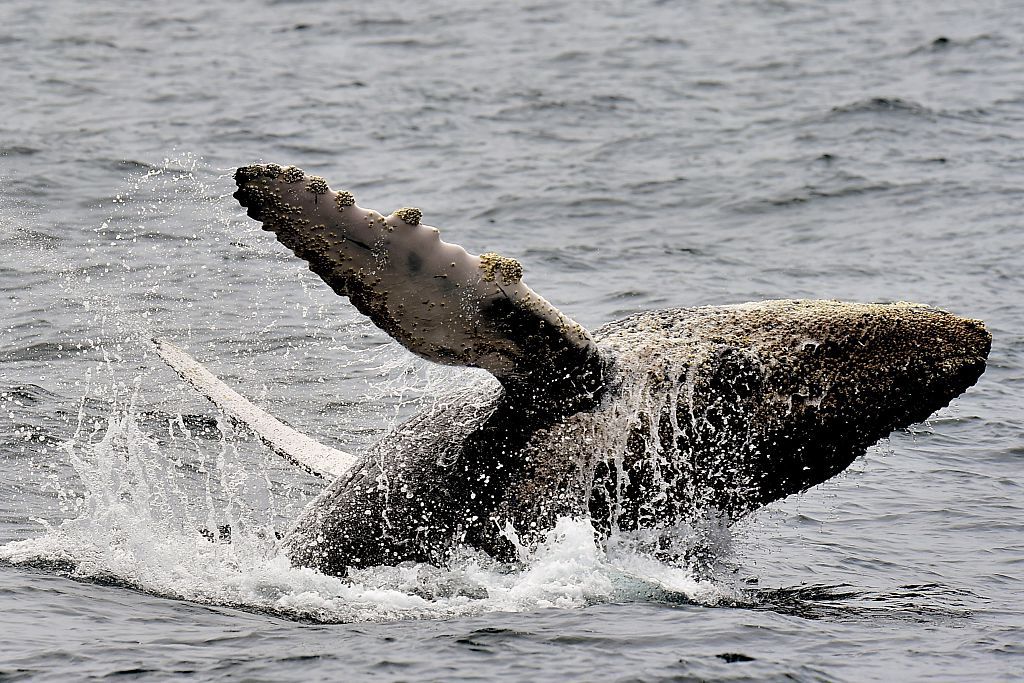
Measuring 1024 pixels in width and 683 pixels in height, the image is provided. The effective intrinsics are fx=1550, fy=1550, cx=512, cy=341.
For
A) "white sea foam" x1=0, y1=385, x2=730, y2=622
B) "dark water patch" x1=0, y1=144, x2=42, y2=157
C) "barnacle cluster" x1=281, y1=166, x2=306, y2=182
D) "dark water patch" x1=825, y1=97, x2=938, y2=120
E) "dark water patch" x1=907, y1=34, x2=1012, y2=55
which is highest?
"dark water patch" x1=907, y1=34, x2=1012, y2=55

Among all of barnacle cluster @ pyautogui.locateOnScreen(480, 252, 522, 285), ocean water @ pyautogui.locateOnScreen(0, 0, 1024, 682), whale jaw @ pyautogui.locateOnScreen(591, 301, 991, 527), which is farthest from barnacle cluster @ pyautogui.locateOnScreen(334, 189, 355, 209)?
whale jaw @ pyautogui.locateOnScreen(591, 301, 991, 527)

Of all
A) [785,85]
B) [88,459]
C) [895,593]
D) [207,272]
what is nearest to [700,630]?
[895,593]

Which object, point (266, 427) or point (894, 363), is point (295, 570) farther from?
point (894, 363)

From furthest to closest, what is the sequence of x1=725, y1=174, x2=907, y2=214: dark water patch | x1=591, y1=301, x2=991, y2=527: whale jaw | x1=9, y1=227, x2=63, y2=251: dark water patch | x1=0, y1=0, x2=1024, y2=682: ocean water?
x1=725, y1=174, x2=907, y2=214: dark water patch → x1=9, y1=227, x2=63, y2=251: dark water patch → x1=591, y1=301, x2=991, y2=527: whale jaw → x1=0, y1=0, x2=1024, y2=682: ocean water

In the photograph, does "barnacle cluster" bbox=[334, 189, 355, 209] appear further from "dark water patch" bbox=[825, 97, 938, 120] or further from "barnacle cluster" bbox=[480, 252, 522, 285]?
"dark water patch" bbox=[825, 97, 938, 120]

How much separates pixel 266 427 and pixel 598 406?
9.73 ft

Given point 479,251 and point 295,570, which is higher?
point 479,251

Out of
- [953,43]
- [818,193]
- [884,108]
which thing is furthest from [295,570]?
[953,43]

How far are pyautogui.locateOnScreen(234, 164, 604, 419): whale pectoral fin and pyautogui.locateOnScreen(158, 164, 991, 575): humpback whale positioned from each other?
0.01 metres

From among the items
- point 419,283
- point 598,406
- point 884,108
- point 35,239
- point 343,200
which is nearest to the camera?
point 343,200

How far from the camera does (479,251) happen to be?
21.3 m

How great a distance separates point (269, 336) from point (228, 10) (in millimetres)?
26505

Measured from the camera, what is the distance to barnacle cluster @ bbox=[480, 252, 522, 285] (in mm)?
9523

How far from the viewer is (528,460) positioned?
10680 mm
